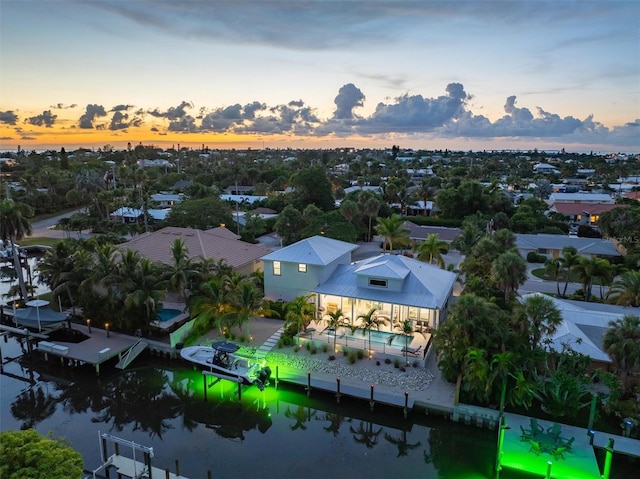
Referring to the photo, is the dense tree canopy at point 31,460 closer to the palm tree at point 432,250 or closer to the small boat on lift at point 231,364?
the small boat on lift at point 231,364

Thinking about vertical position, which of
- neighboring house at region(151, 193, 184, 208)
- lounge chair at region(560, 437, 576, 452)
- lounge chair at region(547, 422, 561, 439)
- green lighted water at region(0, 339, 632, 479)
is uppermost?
neighboring house at region(151, 193, 184, 208)

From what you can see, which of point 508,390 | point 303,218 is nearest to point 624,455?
point 508,390

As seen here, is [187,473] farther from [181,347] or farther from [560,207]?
[560,207]

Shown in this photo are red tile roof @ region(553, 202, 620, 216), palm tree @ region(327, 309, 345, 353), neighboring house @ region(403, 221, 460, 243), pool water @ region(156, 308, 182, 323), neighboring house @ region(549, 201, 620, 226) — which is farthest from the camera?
red tile roof @ region(553, 202, 620, 216)

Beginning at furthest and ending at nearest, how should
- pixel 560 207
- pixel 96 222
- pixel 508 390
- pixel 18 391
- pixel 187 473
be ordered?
pixel 560 207, pixel 96 222, pixel 18 391, pixel 508 390, pixel 187 473

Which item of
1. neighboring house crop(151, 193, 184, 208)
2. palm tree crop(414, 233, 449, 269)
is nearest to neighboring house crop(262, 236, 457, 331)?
palm tree crop(414, 233, 449, 269)

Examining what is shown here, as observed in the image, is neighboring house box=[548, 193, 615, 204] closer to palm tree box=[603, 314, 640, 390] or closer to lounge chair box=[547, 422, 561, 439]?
palm tree box=[603, 314, 640, 390]
